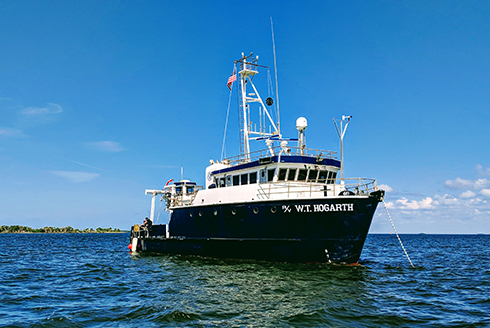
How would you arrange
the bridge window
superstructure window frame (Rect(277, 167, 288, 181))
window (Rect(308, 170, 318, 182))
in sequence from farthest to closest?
the bridge window, window (Rect(308, 170, 318, 182)), superstructure window frame (Rect(277, 167, 288, 181))

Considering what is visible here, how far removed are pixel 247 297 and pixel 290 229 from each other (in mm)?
6080

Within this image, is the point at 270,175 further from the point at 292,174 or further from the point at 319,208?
the point at 319,208

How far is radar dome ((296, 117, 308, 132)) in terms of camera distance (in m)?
20.8

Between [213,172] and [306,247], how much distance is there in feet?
27.5

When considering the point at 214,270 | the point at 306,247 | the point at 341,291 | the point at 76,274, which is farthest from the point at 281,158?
the point at 76,274

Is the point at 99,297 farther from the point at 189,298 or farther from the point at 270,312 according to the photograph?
the point at 270,312

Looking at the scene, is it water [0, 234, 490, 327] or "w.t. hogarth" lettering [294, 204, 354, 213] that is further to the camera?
"w.t. hogarth" lettering [294, 204, 354, 213]

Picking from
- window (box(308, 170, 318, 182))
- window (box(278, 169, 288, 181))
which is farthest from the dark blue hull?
window (box(308, 170, 318, 182))

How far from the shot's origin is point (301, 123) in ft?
68.4

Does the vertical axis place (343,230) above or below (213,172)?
below

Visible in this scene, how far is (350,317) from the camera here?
384 inches

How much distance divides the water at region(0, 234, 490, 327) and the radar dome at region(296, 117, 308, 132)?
7.92 m

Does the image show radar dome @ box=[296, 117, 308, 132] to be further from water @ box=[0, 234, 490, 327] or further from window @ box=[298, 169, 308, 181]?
water @ box=[0, 234, 490, 327]

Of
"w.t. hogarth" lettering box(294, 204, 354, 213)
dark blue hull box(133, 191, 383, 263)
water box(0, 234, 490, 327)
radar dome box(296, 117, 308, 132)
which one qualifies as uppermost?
radar dome box(296, 117, 308, 132)
